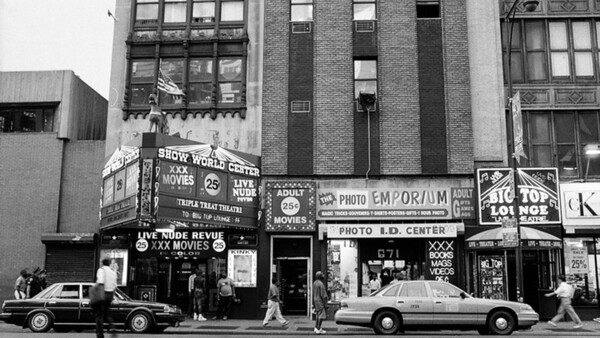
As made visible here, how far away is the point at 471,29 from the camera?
25891 mm

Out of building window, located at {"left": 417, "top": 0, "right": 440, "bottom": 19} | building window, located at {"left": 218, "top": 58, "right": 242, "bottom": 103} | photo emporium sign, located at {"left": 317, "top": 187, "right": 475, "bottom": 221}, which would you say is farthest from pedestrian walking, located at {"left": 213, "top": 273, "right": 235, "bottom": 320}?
building window, located at {"left": 417, "top": 0, "right": 440, "bottom": 19}

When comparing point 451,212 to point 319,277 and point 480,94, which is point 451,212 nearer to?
point 480,94

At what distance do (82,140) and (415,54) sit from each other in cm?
1466

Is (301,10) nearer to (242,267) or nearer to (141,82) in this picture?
(141,82)

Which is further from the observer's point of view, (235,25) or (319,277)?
(235,25)

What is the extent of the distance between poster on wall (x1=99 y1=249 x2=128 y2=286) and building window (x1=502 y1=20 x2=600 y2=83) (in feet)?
57.6

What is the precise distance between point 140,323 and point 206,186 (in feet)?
19.9

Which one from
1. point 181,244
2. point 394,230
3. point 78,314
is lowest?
point 78,314

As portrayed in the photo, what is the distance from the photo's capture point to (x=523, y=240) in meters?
22.2

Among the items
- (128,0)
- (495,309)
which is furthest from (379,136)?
(128,0)

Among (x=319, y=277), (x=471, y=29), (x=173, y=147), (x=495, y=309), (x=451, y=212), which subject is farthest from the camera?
(x=471, y=29)

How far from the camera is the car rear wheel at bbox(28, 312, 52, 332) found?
58.6ft

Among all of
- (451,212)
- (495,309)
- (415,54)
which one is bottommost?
(495,309)

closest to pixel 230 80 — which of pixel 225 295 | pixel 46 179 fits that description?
pixel 46 179
